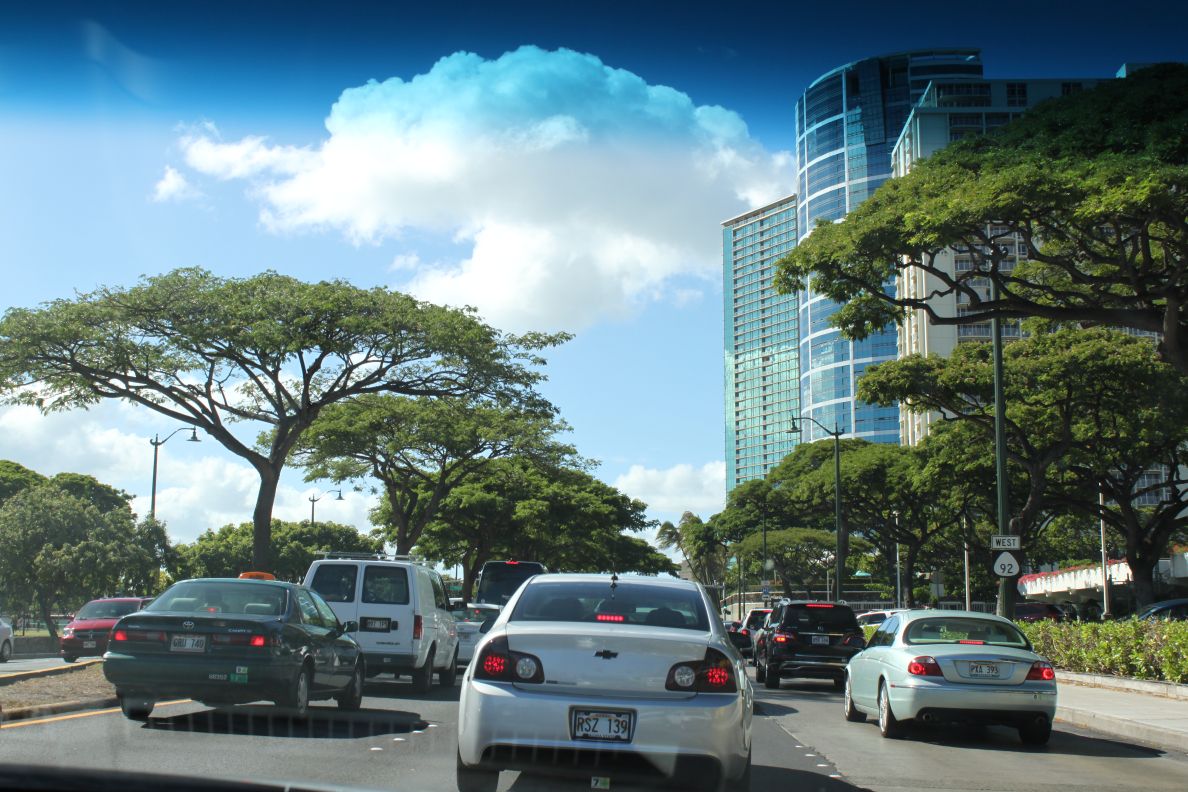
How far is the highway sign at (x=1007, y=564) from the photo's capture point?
23.2m

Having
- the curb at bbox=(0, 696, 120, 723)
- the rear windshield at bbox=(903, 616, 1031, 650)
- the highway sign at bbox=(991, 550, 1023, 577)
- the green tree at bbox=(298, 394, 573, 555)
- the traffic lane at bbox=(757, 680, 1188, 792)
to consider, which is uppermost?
the green tree at bbox=(298, 394, 573, 555)

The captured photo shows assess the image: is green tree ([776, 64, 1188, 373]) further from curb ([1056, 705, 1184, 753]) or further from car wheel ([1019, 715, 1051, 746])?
car wheel ([1019, 715, 1051, 746])

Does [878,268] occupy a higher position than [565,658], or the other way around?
[878,268]

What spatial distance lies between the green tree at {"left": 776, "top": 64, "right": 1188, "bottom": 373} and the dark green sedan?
37.4ft

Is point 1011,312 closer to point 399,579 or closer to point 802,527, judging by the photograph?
point 399,579

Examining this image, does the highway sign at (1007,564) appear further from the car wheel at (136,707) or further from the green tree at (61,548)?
the green tree at (61,548)

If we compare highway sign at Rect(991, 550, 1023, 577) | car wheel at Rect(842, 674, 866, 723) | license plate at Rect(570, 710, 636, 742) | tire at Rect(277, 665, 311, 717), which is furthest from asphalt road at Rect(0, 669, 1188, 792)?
highway sign at Rect(991, 550, 1023, 577)

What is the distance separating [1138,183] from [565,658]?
13160mm

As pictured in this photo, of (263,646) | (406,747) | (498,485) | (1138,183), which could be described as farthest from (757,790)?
(498,485)

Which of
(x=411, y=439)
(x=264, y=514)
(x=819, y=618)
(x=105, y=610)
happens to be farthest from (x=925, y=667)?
(x=411, y=439)

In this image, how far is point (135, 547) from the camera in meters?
49.2

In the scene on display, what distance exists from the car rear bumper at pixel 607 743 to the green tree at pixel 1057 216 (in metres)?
12.6

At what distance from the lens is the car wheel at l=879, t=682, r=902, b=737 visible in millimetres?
13234

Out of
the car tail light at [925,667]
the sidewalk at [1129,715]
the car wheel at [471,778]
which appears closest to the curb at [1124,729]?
the sidewalk at [1129,715]
